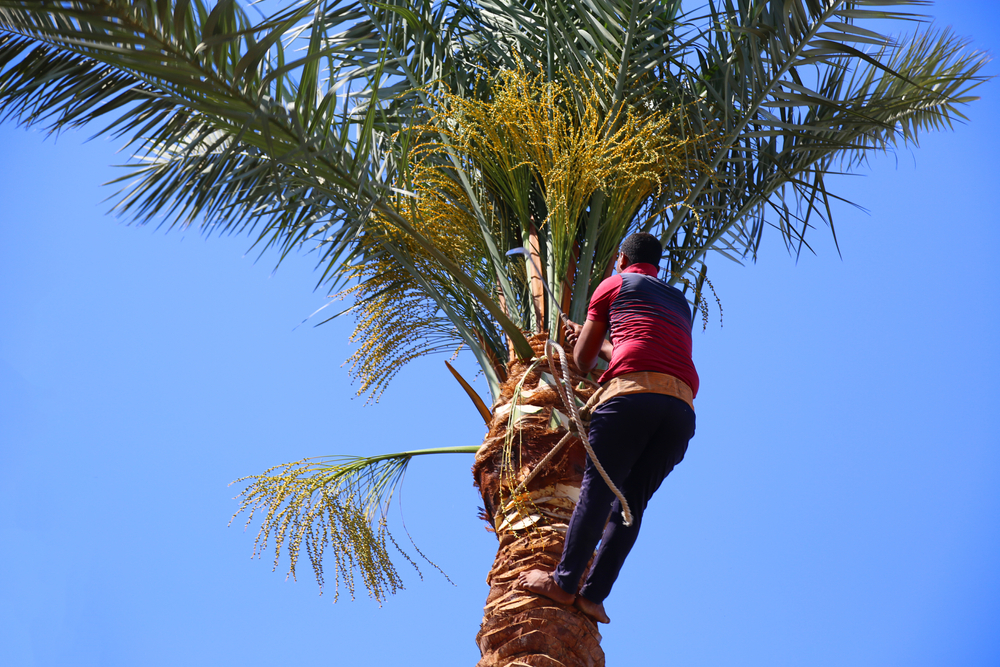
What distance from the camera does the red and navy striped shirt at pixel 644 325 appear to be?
3416 mm

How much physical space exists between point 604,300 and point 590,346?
0.19m

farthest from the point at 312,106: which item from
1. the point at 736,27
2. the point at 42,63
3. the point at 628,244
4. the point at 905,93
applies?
the point at 905,93

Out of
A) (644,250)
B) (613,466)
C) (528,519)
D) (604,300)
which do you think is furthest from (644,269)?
(528,519)

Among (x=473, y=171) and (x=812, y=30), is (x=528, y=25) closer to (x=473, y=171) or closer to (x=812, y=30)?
(x=473, y=171)

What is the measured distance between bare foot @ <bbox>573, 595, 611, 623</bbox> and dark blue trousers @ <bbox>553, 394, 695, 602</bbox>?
0.02 meters

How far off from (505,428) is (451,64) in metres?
2.57

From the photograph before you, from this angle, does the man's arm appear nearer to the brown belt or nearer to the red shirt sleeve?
the red shirt sleeve

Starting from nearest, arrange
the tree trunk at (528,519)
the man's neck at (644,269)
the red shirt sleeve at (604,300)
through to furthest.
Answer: the tree trunk at (528,519)
the red shirt sleeve at (604,300)
the man's neck at (644,269)

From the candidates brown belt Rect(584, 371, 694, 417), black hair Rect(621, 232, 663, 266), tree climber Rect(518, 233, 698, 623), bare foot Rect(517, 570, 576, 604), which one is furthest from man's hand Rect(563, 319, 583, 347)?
bare foot Rect(517, 570, 576, 604)

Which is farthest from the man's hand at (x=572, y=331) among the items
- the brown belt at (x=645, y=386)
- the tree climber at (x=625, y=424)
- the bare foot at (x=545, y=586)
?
the bare foot at (x=545, y=586)

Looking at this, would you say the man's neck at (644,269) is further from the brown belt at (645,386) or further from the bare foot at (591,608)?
the bare foot at (591,608)

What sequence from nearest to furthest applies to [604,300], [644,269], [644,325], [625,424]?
[625,424]
[644,325]
[604,300]
[644,269]

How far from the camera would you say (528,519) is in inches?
139

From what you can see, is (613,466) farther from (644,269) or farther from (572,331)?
(644,269)
